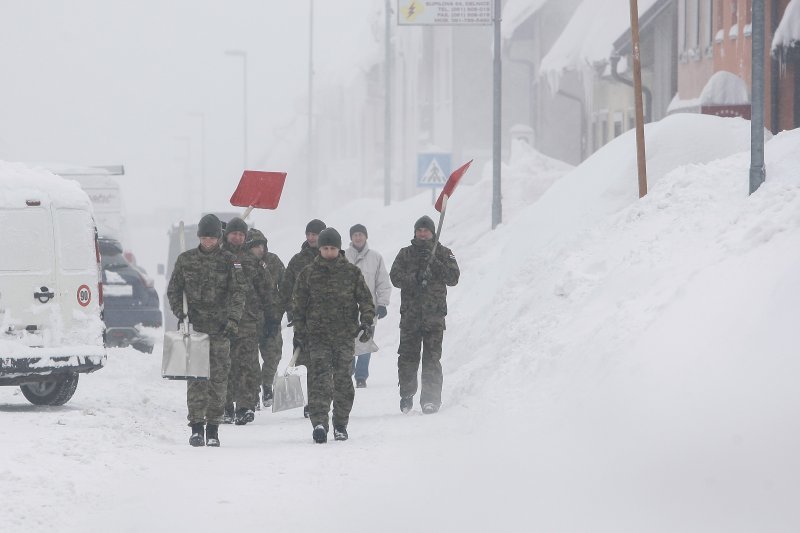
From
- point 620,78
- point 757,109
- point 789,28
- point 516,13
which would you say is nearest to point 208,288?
point 757,109

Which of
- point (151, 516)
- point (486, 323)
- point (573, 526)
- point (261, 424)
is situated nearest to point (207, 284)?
point (261, 424)

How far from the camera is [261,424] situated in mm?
12625

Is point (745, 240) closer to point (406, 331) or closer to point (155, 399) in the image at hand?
point (406, 331)

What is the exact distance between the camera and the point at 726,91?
21.7 metres

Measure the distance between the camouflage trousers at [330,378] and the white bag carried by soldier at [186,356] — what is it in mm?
784

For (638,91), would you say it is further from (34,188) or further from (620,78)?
(620,78)

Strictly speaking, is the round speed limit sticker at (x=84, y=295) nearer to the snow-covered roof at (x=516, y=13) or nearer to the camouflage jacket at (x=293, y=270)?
the camouflage jacket at (x=293, y=270)

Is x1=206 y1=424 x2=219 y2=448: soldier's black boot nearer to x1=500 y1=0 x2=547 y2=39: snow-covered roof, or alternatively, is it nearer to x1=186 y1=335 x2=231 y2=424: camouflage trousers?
x1=186 y1=335 x2=231 y2=424: camouflage trousers

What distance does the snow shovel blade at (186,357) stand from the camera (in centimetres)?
1040

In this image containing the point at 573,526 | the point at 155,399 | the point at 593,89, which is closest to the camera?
the point at 573,526

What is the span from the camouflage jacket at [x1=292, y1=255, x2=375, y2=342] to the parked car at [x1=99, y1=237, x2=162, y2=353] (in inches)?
326

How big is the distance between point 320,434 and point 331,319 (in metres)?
0.80

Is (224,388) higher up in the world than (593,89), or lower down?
lower down

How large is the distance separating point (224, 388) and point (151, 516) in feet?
10.5
